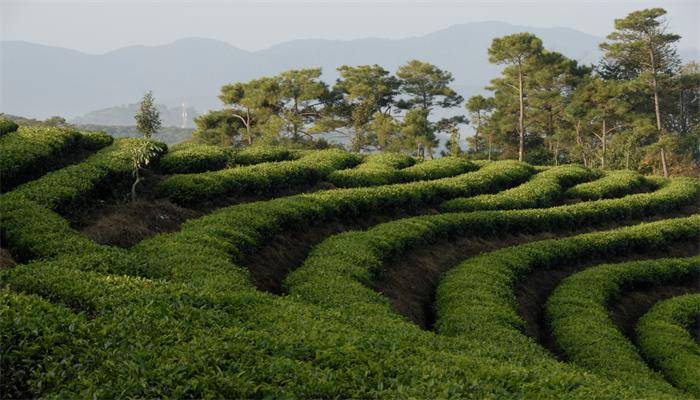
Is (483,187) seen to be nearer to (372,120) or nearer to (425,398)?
(425,398)

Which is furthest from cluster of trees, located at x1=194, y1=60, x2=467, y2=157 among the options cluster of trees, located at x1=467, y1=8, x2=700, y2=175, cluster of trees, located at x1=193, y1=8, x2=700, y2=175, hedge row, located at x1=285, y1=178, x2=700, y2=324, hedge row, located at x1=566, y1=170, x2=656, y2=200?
hedge row, located at x1=285, y1=178, x2=700, y2=324

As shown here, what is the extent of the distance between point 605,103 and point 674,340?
45512 millimetres

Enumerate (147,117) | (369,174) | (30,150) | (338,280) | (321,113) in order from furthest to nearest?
1. (321,113)
2. (369,174)
3. (147,117)
4. (30,150)
5. (338,280)

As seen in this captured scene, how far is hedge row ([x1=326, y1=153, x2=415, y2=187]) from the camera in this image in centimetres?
2386

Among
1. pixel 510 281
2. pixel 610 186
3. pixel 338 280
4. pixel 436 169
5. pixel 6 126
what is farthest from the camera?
pixel 610 186

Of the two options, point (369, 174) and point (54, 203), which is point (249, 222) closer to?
point (54, 203)

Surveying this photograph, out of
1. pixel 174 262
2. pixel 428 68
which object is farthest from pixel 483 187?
pixel 428 68

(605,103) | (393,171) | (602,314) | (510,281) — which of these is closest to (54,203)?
(510,281)

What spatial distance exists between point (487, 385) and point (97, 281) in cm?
618

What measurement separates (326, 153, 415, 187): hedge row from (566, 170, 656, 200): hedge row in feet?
26.4

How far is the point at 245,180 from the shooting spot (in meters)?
20.4

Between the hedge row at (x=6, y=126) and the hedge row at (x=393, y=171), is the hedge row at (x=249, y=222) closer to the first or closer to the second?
the hedge row at (x=393, y=171)

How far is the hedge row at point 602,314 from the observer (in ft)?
43.5

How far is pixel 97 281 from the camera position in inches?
392
